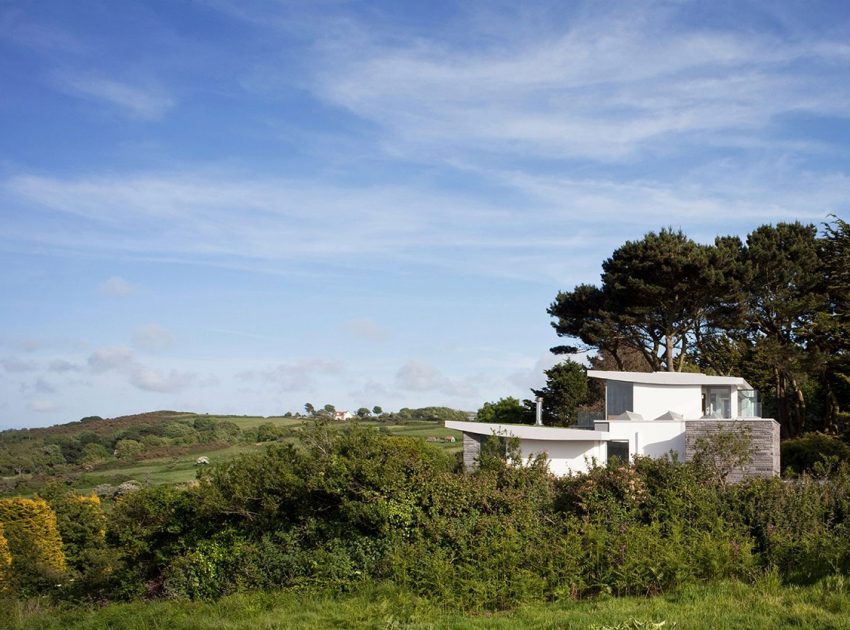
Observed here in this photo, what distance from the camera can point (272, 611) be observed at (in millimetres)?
10984

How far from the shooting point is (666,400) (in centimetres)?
2394

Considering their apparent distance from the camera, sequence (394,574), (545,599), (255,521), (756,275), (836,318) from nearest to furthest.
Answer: (545,599) < (394,574) < (255,521) < (836,318) < (756,275)

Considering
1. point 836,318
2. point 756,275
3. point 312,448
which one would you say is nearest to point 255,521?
point 312,448

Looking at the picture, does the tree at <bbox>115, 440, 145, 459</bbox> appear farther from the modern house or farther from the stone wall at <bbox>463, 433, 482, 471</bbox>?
the stone wall at <bbox>463, 433, 482, 471</bbox>

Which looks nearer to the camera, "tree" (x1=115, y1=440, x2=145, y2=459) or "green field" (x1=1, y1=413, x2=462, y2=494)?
"green field" (x1=1, y1=413, x2=462, y2=494)

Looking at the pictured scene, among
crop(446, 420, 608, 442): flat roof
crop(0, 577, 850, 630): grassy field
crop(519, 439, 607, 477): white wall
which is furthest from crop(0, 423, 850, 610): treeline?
crop(519, 439, 607, 477): white wall

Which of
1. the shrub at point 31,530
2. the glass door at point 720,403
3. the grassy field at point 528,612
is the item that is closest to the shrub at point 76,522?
the shrub at point 31,530

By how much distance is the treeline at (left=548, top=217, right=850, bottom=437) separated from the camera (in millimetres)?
32281

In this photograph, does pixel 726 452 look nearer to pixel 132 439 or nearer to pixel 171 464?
pixel 171 464

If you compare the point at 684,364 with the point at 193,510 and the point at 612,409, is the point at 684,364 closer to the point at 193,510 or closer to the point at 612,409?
the point at 612,409

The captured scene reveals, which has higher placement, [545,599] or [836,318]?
[836,318]

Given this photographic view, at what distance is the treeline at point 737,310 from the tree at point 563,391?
161 cm

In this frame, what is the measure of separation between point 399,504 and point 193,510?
180 inches

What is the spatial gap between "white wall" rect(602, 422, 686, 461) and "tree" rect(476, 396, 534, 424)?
565 inches
